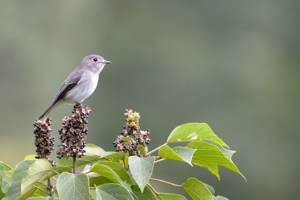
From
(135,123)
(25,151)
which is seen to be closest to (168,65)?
(25,151)

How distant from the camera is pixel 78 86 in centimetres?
886

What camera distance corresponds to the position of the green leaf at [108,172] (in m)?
4.01

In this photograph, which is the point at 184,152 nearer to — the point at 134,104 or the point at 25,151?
the point at 25,151

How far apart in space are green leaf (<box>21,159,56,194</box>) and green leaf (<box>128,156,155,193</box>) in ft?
1.19

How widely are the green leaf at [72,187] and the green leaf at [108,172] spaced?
8 centimetres

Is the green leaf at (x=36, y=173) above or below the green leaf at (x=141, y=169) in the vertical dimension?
above

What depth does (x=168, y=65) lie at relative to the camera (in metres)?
45.4

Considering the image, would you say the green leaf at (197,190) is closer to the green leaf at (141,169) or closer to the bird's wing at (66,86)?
the green leaf at (141,169)

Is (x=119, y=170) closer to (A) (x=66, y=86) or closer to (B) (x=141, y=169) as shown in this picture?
(B) (x=141, y=169)

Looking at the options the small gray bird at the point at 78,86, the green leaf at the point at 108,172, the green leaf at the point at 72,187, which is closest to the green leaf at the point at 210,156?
the green leaf at the point at 108,172

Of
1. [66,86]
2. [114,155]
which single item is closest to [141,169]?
[114,155]

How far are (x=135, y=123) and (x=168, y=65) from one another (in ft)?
134

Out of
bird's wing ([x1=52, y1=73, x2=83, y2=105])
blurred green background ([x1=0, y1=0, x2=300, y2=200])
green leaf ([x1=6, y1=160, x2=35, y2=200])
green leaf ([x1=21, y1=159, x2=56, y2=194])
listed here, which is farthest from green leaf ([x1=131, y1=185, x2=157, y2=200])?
blurred green background ([x1=0, y1=0, x2=300, y2=200])

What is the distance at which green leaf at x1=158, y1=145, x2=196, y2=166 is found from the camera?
4102 mm
